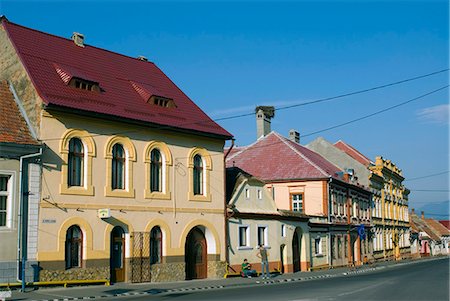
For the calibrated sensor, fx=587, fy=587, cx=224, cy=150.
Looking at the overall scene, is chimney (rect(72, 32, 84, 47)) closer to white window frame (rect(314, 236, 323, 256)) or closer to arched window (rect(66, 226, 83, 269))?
arched window (rect(66, 226, 83, 269))

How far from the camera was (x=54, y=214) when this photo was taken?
76.5ft

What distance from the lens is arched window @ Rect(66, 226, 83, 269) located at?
24000 mm

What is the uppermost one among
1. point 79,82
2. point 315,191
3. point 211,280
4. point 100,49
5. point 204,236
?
point 100,49

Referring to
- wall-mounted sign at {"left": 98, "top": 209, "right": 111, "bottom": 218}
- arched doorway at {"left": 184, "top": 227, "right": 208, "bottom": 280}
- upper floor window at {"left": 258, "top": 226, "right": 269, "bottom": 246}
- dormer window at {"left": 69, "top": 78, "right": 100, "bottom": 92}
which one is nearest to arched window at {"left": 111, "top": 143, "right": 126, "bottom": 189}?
wall-mounted sign at {"left": 98, "top": 209, "right": 111, "bottom": 218}

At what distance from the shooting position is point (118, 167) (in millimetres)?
26375

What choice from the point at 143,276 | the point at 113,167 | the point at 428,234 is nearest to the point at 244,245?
the point at 143,276

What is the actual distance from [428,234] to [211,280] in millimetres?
79066

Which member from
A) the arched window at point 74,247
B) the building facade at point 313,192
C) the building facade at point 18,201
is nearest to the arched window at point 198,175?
the arched window at point 74,247

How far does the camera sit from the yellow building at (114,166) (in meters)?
23.7

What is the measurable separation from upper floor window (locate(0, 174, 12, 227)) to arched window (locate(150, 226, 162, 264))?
7460 mm

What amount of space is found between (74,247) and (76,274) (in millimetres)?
1117

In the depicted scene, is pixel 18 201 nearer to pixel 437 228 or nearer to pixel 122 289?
pixel 122 289

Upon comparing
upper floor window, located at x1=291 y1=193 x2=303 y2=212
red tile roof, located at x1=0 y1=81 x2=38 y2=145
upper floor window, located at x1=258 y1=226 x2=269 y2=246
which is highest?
red tile roof, located at x1=0 y1=81 x2=38 y2=145

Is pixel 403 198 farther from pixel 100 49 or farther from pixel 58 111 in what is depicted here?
pixel 58 111
